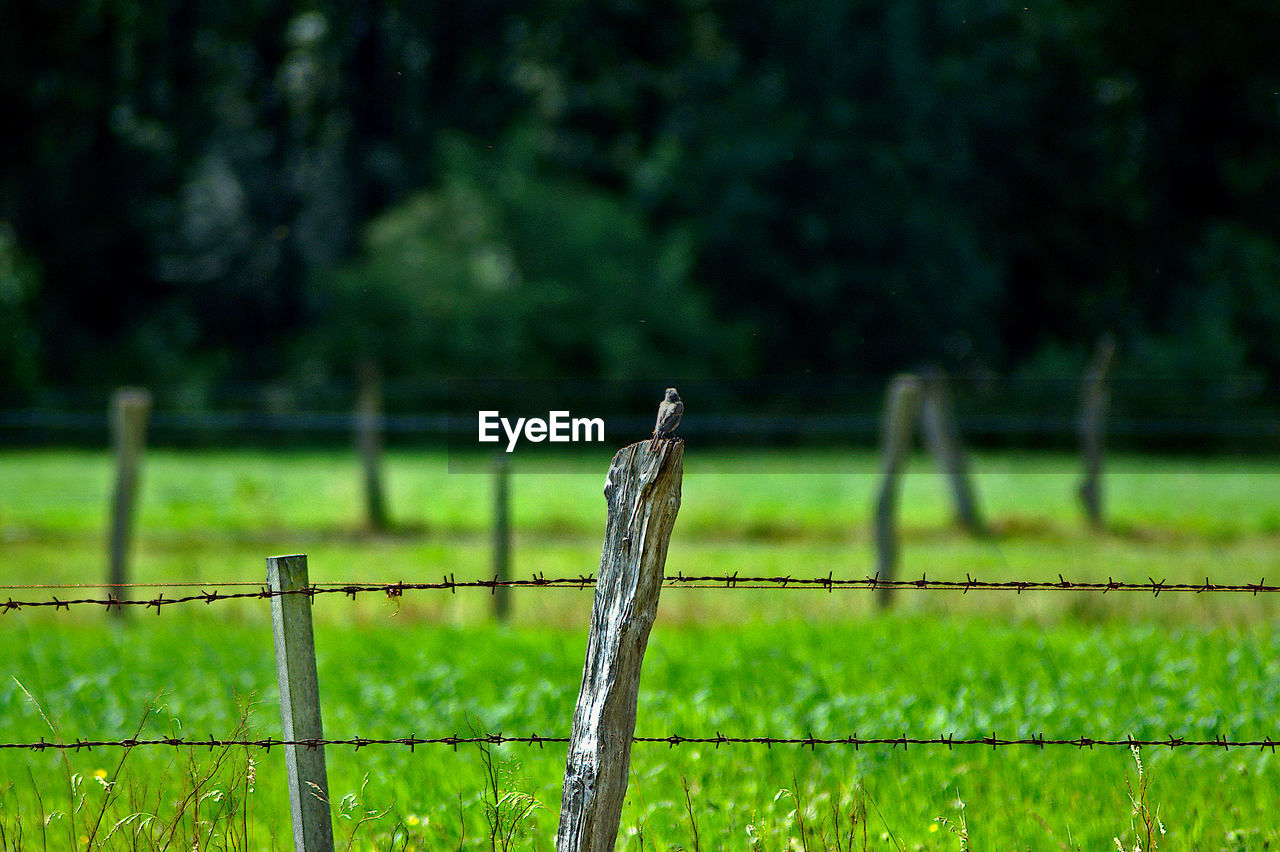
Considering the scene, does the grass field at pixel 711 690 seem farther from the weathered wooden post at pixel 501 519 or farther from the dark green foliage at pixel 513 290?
the dark green foliage at pixel 513 290

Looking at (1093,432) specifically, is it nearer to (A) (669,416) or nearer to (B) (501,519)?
(B) (501,519)

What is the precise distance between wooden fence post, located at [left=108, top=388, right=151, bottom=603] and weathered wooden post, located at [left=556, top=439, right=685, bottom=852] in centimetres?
795

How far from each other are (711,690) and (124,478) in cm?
606

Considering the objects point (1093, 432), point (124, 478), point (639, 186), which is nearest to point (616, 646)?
point (124, 478)

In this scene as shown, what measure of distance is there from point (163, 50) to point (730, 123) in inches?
612

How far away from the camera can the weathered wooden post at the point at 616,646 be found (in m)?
3.34

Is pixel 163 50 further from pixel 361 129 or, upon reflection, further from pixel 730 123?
pixel 730 123

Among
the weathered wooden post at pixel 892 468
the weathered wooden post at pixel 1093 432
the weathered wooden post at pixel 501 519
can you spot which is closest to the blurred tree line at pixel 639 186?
the weathered wooden post at pixel 1093 432

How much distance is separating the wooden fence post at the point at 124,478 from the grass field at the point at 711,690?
0.57 m

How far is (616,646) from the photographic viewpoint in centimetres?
337

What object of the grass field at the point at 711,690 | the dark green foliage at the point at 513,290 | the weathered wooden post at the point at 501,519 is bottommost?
the grass field at the point at 711,690

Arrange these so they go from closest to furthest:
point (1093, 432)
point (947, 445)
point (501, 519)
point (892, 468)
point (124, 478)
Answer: point (501, 519) < point (892, 468) < point (124, 478) < point (947, 445) < point (1093, 432)

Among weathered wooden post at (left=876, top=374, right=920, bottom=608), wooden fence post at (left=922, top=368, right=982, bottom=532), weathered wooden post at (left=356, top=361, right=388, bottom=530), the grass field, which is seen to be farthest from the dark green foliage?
weathered wooden post at (left=876, top=374, right=920, bottom=608)

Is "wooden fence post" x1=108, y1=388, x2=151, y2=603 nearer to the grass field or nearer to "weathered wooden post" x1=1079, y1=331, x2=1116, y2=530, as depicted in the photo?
the grass field
